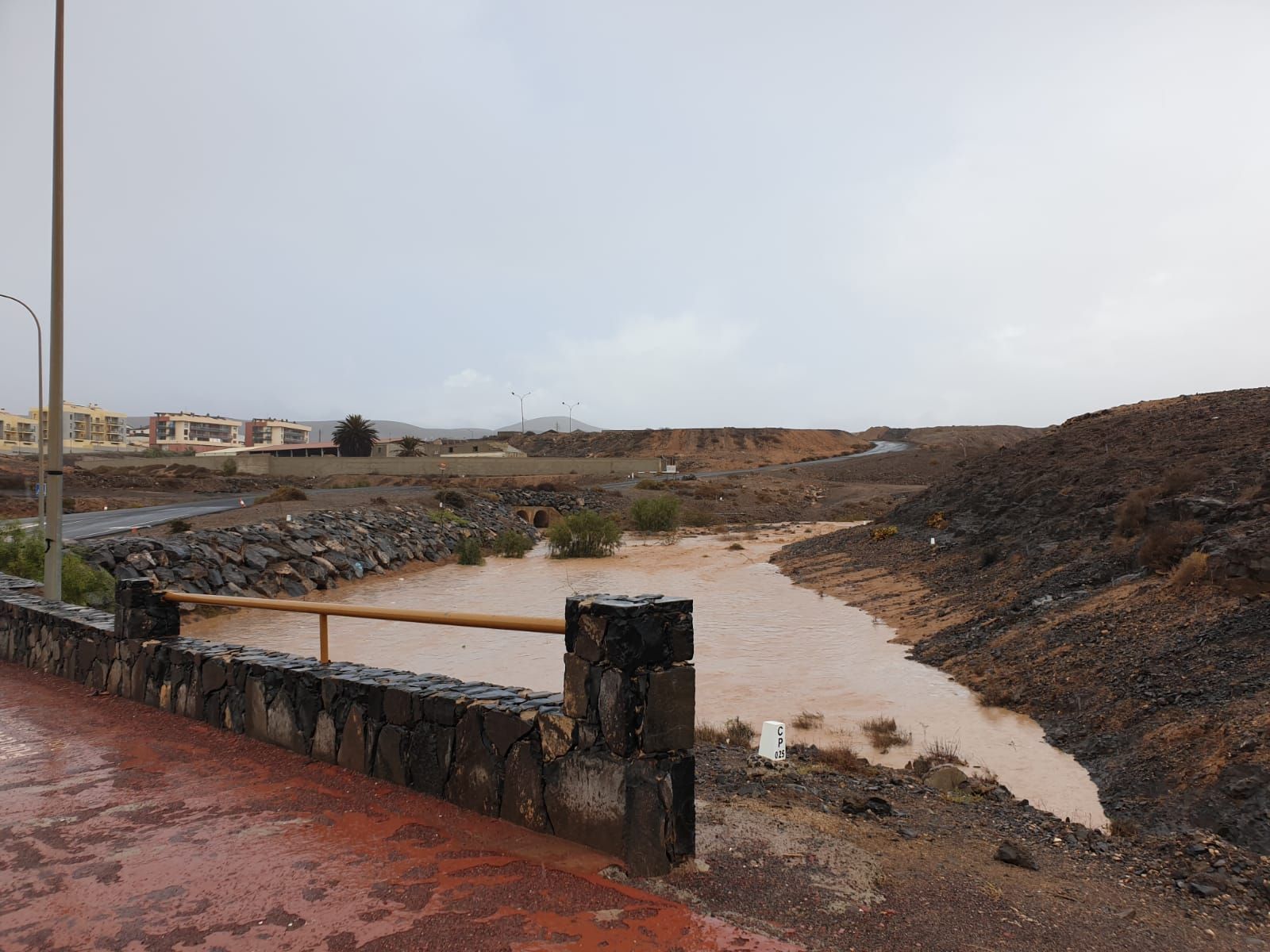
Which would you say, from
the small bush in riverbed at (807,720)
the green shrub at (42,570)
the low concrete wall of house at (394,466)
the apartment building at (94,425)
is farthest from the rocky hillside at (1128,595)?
the apartment building at (94,425)

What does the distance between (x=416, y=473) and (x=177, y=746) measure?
231 feet

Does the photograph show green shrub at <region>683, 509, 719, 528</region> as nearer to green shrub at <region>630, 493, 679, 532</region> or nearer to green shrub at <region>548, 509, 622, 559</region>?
green shrub at <region>630, 493, 679, 532</region>

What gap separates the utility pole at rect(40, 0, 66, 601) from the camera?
1107cm

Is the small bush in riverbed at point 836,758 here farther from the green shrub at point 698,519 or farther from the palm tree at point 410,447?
the palm tree at point 410,447

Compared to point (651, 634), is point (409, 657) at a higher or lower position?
lower

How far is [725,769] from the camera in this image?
7.33 m

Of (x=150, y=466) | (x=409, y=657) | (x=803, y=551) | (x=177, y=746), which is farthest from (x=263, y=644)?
(x=150, y=466)

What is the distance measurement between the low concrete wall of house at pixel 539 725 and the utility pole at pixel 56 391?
5.51m

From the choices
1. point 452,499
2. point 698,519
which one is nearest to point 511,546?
point 452,499

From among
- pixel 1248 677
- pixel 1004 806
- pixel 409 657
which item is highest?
pixel 1248 677

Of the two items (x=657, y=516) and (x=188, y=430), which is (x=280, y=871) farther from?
(x=188, y=430)

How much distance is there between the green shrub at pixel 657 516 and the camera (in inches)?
1785

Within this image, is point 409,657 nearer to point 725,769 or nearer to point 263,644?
point 263,644

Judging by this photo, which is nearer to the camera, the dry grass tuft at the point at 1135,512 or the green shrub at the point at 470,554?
the dry grass tuft at the point at 1135,512
